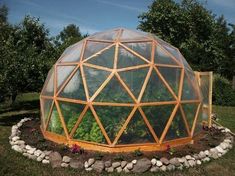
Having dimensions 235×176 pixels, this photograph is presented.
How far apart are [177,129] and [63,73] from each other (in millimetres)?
5039

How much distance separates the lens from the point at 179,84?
13359 millimetres

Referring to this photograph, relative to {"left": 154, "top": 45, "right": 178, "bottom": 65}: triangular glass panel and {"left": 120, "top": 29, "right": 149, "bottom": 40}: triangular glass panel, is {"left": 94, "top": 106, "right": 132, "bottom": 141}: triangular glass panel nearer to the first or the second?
{"left": 154, "top": 45, "right": 178, "bottom": 65}: triangular glass panel

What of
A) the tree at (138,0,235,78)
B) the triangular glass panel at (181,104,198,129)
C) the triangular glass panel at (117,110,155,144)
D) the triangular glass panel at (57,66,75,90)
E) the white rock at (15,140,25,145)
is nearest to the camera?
the triangular glass panel at (117,110,155,144)

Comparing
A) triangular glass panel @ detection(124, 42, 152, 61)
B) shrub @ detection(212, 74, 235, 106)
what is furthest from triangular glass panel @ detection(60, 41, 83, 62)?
shrub @ detection(212, 74, 235, 106)

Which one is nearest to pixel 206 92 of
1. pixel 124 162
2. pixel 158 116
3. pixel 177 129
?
pixel 177 129

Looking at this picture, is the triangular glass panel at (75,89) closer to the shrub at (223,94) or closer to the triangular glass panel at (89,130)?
the triangular glass panel at (89,130)

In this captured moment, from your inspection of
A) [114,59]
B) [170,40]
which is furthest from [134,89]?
[170,40]

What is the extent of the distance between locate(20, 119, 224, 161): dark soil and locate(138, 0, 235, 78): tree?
27.9 m

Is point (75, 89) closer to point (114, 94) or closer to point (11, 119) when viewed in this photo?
point (114, 94)

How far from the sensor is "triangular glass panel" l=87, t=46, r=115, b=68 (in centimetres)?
1285

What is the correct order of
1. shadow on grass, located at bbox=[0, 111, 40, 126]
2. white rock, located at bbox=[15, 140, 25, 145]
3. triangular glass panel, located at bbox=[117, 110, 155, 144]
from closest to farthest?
triangular glass panel, located at bbox=[117, 110, 155, 144], white rock, located at bbox=[15, 140, 25, 145], shadow on grass, located at bbox=[0, 111, 40, 126]

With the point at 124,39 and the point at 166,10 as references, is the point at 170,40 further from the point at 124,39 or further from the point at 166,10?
the point at 124,39

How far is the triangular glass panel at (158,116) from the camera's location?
12.2 metres

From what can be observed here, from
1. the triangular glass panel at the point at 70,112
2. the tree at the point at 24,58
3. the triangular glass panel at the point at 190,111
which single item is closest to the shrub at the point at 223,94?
the tree at the point at 24,58
